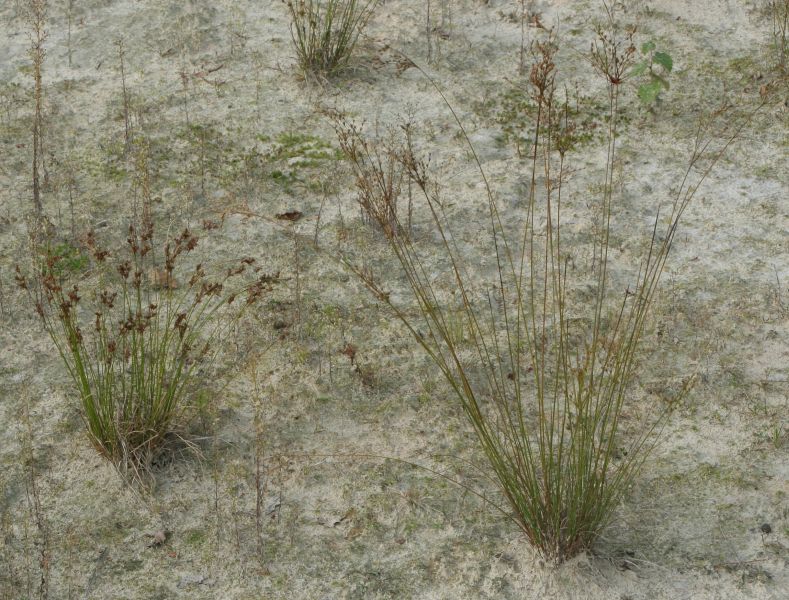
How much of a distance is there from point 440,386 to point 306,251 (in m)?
1.12

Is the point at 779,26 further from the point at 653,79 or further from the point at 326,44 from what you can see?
the point at 326,44

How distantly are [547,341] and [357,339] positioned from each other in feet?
2.65

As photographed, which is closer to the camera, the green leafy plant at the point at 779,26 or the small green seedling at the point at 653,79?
the small green seedling at the point at 653,79

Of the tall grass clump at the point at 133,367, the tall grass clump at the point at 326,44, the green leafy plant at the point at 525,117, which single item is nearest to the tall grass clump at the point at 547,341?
the green leafy plant at the point at 525,117

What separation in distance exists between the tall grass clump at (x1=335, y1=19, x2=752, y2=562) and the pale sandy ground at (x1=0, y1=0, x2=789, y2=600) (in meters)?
0.13

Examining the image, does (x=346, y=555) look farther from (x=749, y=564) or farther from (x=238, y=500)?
(x=749, y=564)

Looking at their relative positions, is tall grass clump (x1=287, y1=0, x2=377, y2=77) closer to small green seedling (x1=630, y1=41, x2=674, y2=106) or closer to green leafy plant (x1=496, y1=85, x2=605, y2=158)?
green leafy plant (x1=496, y1=85, x2=605, y2=158)

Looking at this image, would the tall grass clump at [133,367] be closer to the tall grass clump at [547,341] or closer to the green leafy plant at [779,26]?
the tall grass clump at [547,341]

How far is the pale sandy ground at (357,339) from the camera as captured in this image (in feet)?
10.8

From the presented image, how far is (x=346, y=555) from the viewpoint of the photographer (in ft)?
10.9

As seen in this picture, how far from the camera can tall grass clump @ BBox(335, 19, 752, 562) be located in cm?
300

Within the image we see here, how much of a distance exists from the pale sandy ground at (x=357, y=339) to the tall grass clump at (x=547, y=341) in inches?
5.0

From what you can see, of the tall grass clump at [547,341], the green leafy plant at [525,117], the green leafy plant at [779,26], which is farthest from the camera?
the green leafy plant at [779,26]

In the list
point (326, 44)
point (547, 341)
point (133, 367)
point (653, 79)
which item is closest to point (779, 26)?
point (653, 79)
